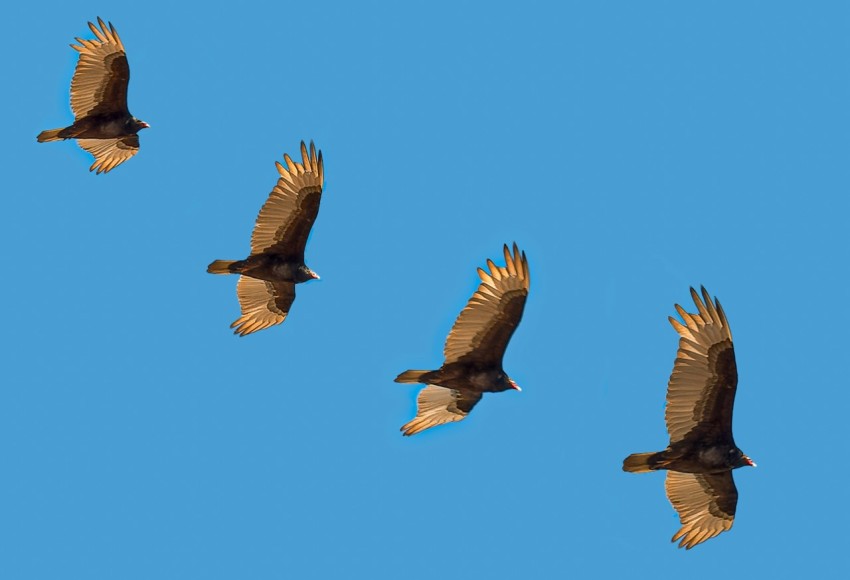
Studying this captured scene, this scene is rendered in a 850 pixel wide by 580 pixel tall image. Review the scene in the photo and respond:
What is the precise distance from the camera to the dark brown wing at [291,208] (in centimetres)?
3588

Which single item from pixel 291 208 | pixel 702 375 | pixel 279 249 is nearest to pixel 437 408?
pixel 279 249

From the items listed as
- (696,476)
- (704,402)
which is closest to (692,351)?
(704,402)

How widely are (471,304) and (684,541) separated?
619 cm

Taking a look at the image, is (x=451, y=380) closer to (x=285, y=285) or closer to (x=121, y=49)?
(x=285, y=285)

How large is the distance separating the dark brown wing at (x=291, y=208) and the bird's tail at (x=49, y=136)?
5579 mm

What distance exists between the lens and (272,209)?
3612 cm

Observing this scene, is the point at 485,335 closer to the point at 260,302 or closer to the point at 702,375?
the point at 702,375

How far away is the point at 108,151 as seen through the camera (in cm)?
4022

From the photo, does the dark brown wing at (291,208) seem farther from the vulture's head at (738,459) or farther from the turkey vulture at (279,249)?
the vulture's head at (738,459)

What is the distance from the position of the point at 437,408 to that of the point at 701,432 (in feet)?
20.6

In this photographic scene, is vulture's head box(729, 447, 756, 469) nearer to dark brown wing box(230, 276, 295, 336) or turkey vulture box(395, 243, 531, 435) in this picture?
turkey vulture box(395, 243, 531, 435)

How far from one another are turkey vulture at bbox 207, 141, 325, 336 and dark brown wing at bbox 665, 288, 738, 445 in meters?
9.14

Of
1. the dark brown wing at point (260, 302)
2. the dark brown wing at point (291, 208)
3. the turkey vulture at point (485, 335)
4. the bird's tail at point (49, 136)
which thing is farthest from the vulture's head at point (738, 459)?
the bird's tail at point (49, 136)

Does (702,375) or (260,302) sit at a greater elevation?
(260,302)
